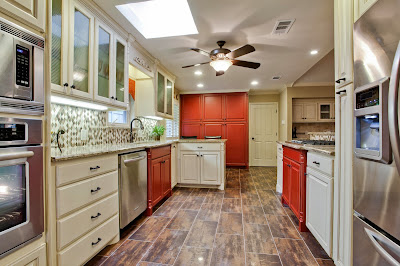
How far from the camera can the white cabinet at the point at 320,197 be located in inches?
61.1

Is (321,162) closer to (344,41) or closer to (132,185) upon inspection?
(344,41)

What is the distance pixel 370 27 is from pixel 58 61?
2072 millimetres

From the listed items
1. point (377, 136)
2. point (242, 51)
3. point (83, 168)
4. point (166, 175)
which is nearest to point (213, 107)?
point (166, 175)

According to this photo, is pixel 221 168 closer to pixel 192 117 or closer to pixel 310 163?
pixel 310 163

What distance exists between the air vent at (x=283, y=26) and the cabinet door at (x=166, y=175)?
2.33 meters

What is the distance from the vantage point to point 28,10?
0.98m

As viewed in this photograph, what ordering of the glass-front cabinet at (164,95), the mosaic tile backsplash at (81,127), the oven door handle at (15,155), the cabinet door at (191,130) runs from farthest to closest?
the cabinet door at (191,130) < the glass-front cabinet at (164,95) < the mosaic tile backsplash at (81,127) < the oven door handle at (15,155)

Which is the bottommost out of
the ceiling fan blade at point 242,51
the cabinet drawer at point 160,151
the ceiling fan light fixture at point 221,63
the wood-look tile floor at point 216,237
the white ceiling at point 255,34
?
the wood-look tile floor at point 216,237

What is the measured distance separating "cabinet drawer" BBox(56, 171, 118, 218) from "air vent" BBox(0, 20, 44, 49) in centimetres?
87

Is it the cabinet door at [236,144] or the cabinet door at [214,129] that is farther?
the cabinet door at [214,129]

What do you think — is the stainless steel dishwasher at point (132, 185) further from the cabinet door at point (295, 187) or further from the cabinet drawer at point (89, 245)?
the cabinet door at point (295, 187)

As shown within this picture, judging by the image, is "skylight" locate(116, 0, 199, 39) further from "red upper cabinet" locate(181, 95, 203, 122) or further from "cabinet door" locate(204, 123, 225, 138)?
"cabinet door" locate(204, 123, 225, 138)

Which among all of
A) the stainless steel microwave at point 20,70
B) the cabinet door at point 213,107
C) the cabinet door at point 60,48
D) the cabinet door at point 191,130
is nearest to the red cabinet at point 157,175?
the cabinet door at point 60,48

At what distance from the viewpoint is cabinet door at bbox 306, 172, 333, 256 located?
61.5 inches
